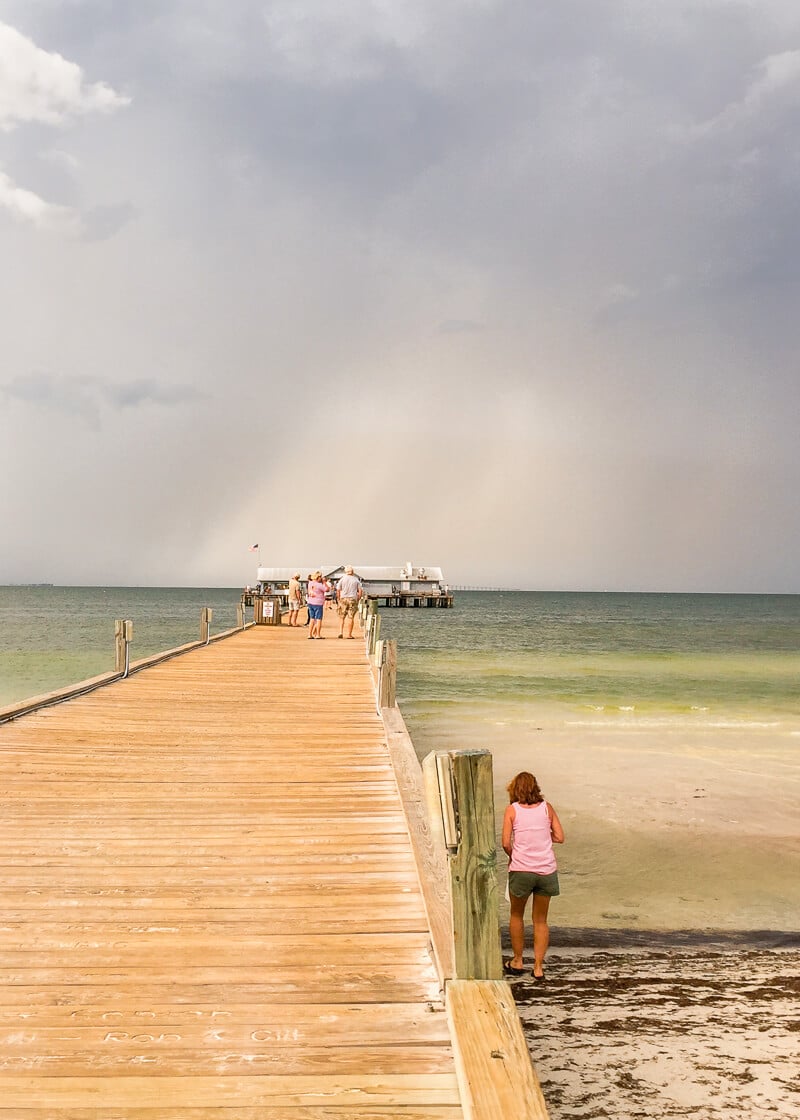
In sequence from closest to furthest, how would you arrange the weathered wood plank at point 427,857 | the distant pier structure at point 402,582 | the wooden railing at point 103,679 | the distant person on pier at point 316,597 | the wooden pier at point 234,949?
the wooden pier at point 234,949, the weathered wood plank at point 427,857, the wooden railing at point 103,679, the distant person on pier at point 316,597, the distant pier structure at point 402,582

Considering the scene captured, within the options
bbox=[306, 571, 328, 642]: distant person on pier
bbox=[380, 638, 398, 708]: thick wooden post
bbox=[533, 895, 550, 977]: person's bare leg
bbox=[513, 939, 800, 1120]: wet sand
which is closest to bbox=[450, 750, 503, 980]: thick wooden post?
bbox=[513, 939, 800, 1120]: wet sand

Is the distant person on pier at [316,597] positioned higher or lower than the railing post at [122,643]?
A: higher

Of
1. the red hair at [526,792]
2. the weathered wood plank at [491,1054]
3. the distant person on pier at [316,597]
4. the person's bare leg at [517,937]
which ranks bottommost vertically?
the person's bare leg at [517,937]

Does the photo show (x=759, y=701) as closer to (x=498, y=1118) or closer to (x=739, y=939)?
(x=739, y=939)

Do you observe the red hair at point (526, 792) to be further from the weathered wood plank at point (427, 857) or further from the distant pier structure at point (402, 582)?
the distant pier structure at point (402, 582)

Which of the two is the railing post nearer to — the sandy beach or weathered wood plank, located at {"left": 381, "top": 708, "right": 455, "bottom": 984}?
weathered wood plank, located at {"left": 381, "top": 708, "right": 455, "bottom": 984}

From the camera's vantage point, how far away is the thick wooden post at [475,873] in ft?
10.6

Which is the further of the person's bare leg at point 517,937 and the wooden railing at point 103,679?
the wooden railing at point 103,679

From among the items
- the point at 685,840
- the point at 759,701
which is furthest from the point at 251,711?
the point at 759,701

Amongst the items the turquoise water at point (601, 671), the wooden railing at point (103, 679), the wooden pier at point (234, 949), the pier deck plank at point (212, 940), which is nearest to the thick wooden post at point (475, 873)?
the wooden pier at point (234, 949)

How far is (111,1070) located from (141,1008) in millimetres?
438

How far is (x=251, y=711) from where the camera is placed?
10.8m

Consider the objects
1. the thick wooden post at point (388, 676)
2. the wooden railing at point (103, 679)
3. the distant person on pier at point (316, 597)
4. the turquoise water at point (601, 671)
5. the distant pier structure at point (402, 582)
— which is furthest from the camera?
the distant pier structure at point (402, 582)

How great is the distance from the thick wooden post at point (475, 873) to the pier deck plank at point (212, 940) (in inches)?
11.5
